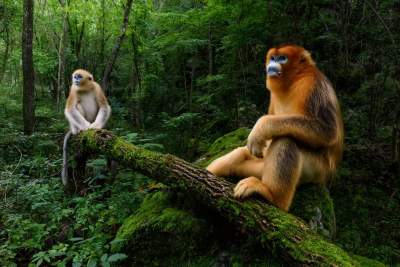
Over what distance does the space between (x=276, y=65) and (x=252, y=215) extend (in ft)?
4.58

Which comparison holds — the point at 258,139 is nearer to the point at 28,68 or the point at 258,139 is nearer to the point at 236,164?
the point at 236,164

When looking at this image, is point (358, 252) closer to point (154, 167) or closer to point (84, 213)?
point (154, 167)

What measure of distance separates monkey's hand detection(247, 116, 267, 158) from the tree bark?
0.40m

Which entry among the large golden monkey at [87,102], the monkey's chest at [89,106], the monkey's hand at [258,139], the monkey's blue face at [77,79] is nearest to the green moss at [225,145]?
the monkey's hand at [258,139]

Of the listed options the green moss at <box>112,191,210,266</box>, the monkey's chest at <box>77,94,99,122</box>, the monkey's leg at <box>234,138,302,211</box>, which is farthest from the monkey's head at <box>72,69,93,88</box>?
the monkey's leg at <box>234,138,302,211</box>

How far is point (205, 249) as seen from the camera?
3561mm

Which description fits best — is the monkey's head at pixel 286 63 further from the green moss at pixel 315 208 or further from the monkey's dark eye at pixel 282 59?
the green moss at pixel 315 208

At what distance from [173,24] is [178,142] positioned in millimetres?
3306

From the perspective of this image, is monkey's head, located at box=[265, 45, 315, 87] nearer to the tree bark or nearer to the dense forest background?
the tree bark

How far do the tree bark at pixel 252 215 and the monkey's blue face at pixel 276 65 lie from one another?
3.63 feet

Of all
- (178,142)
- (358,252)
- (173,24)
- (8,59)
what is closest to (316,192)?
(358,252)

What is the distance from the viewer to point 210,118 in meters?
10.9

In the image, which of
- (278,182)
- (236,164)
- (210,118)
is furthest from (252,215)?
(210,118)

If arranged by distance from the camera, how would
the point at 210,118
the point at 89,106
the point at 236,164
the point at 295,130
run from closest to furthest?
the point at 295,130, the point at 236,164, the point at 89,106, the point at 210,118
